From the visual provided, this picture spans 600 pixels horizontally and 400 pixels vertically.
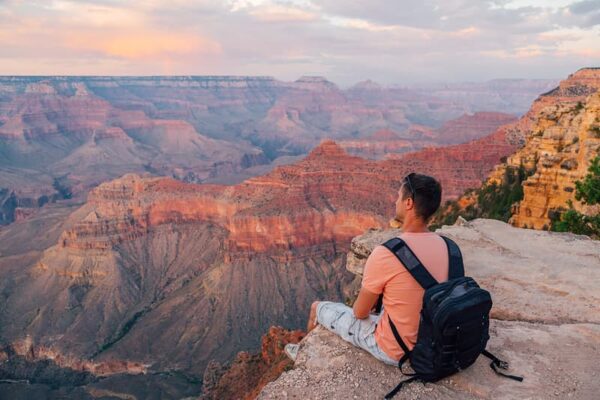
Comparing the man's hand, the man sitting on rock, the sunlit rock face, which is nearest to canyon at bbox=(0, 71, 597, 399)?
the sunlit rock face

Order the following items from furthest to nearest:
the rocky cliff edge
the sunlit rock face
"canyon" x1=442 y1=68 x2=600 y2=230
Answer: the sunlit rock face, "canyon" x1=442 y1=68 x2=600 y2=230, the rocky cliff edge

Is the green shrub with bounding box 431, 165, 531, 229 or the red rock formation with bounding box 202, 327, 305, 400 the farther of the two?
the green shrub with bounding box 431, 165, 531, 229

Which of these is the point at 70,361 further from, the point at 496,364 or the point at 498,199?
the point at 496,364

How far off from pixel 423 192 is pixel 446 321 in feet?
4.91

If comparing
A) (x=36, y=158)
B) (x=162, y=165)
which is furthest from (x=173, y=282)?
(x=36, y=158)

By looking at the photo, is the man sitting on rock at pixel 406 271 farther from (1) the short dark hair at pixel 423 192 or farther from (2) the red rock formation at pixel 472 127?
(2) the red rock formation at pixel 472 127

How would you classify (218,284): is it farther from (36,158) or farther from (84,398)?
(36,158)

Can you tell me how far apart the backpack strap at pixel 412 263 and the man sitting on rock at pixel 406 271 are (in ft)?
0.18

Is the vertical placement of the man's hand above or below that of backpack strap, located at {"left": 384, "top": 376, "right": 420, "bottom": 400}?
above

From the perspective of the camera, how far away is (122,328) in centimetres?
4988

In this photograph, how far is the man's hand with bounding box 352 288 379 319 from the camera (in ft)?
18.9

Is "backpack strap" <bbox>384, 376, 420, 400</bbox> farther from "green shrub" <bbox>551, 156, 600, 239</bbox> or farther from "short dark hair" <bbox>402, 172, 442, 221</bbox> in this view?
"green shrub" <bbox>551, 156, 600, 239</bbox>

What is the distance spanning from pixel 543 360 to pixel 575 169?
16546 millimetres

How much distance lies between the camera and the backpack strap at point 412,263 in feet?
17.5
